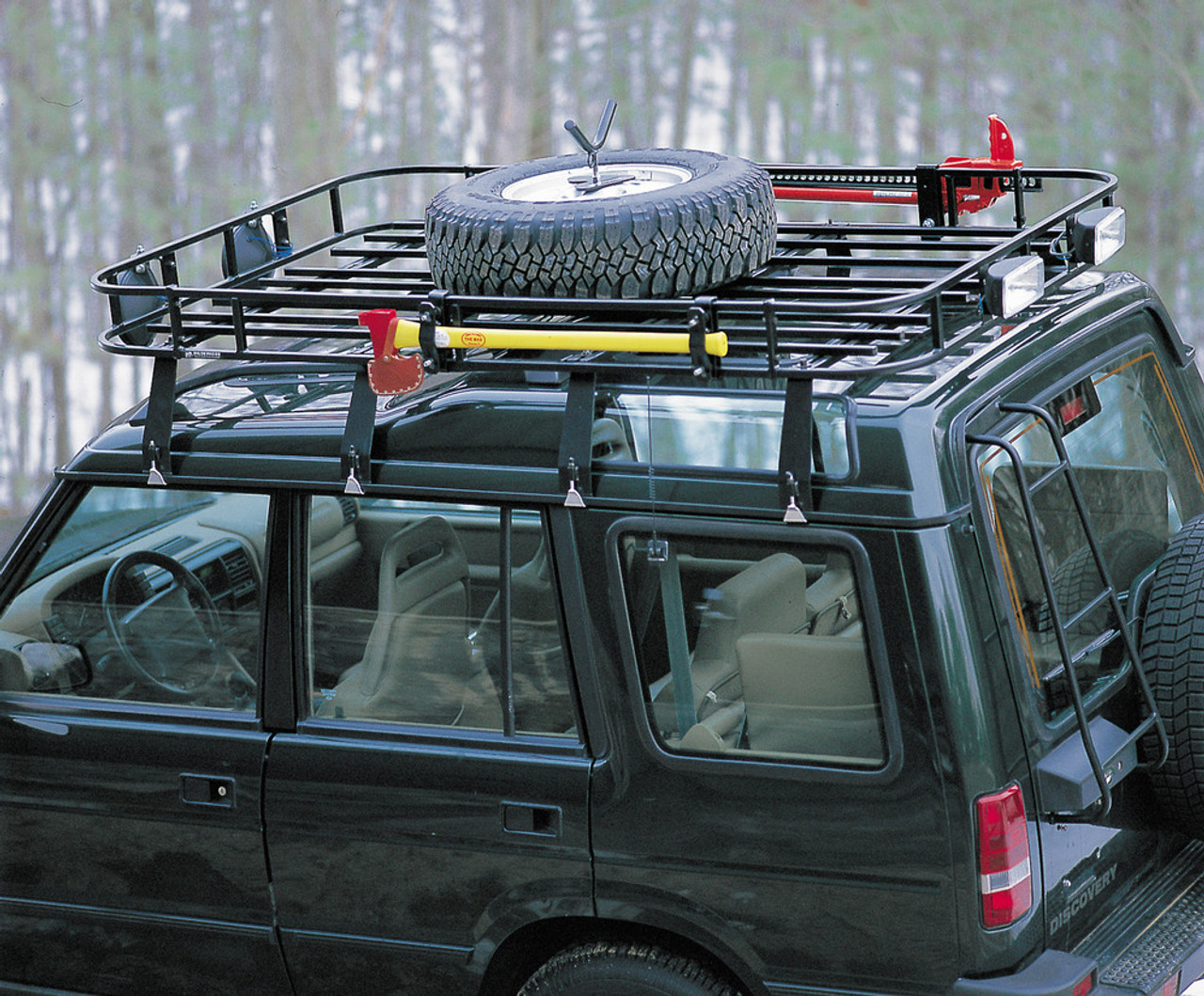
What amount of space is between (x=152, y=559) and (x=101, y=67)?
11.3 metres

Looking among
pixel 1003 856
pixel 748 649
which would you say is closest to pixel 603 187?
pixel 748 649

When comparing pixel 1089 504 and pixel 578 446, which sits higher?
pixel 578 446

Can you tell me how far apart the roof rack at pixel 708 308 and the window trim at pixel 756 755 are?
108 mm

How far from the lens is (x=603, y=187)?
3682 mm

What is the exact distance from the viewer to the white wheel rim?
144 inches

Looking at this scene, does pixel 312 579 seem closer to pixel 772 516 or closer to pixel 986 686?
pixel 772 516

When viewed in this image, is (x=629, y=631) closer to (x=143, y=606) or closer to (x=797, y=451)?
(x=797, y=451)

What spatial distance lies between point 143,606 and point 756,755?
161cm

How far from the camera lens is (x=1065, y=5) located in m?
13.1

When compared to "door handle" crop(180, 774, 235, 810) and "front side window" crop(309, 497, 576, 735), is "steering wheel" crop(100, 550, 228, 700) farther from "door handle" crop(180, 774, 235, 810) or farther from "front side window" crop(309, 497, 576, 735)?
"front side window" crop(309, 497, 576, 735)

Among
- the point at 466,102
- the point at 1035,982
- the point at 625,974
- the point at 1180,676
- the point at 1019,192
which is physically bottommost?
the point at 625,974

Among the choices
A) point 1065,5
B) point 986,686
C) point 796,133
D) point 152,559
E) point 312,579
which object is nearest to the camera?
point 986,686

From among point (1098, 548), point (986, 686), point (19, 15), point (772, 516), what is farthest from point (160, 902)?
point (19, 15)

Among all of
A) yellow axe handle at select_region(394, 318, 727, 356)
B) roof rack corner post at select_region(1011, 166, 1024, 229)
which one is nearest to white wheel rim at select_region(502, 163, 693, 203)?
yellow axe handle at select_region(394, 318, 727, 356)
